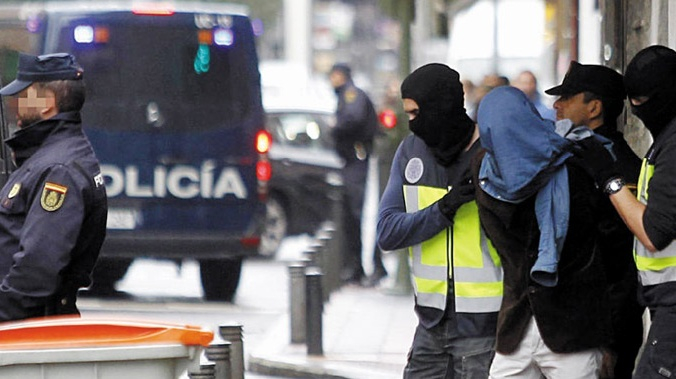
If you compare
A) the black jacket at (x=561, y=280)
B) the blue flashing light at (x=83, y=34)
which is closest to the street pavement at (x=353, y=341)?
the blue flashing light at (x=83, y=34)

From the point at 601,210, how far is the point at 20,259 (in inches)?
82.6

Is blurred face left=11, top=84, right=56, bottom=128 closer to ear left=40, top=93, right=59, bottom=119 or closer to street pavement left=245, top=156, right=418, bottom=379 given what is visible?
ear left=40, top=93, right=59, bottom=119

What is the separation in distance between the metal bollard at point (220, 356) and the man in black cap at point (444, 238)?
90 cm

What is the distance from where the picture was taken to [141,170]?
46.3 ft

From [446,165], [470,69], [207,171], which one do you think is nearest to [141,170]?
[207,171]

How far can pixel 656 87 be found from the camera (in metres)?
5.77

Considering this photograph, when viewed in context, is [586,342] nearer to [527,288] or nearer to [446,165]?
[527,288]

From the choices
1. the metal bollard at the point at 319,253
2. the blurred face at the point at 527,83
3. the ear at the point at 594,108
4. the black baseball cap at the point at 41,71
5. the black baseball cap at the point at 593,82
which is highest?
the black baseball cap at the point at 41,71

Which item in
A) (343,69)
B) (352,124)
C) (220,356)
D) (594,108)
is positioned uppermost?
(594,108)

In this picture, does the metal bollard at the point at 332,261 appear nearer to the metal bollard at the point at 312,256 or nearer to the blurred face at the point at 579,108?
the metal bollard at the point at 312,256

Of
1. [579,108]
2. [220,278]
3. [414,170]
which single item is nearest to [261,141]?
[220,278]

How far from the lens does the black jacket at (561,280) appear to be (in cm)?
570

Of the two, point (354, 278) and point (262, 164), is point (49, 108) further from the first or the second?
point (354, 278)

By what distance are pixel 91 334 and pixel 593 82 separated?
2521 millimetres
